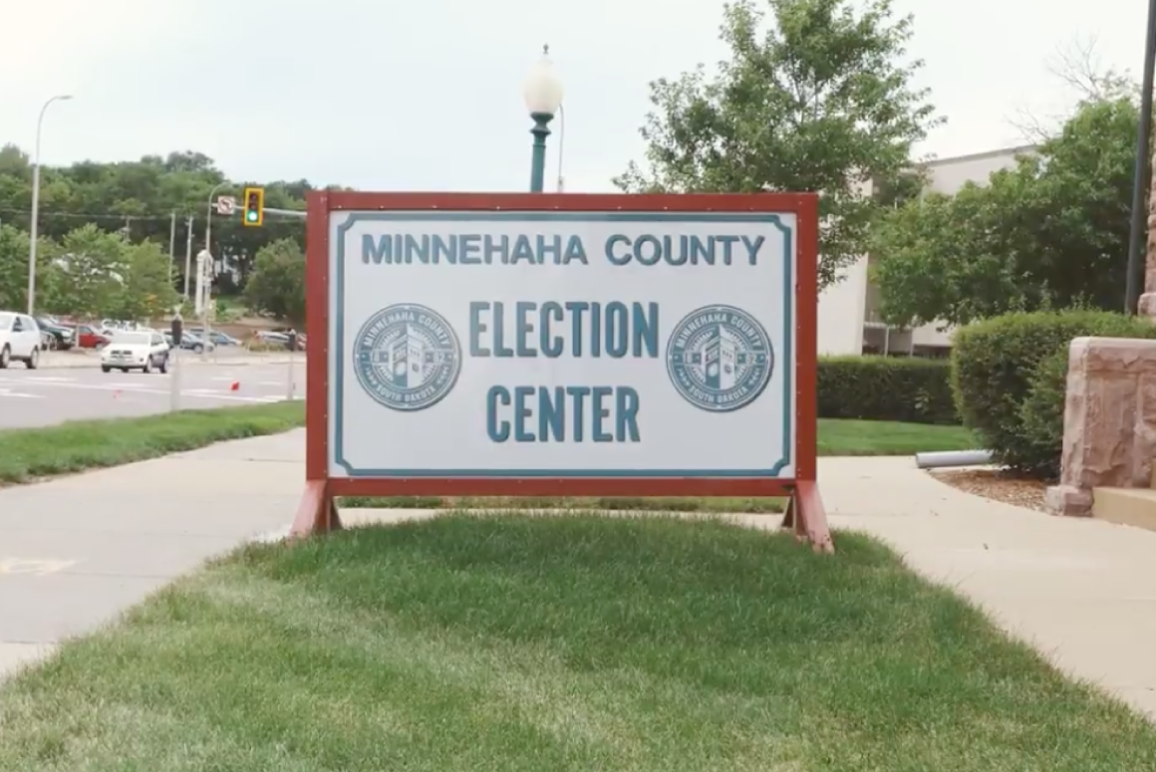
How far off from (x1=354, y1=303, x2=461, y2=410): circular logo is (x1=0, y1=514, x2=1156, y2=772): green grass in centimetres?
107

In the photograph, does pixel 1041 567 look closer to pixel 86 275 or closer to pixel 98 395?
pixel 98 395

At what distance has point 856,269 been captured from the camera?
158 feet

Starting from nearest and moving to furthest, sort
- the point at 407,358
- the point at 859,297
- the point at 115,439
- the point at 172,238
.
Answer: the point at 407,358
the point at 115,439
the point at 859,297
the point at 172,238

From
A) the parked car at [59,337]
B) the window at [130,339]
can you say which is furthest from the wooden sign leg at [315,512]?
the parked car at [59,337]

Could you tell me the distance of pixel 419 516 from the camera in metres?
7.72

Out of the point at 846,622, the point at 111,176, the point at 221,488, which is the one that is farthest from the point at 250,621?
the point at 111,176

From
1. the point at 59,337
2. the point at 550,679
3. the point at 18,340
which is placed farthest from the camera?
the point at 59,337

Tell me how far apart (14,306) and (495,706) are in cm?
6197

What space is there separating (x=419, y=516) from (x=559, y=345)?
1.79m

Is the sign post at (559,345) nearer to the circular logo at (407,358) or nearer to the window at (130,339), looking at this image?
the circular logo at (407,358)

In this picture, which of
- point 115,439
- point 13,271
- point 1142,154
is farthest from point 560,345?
point 13,271

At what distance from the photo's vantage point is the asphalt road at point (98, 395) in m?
17.0

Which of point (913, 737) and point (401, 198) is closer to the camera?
point (913, 737)

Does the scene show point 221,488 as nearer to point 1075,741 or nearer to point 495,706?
point 495,706
